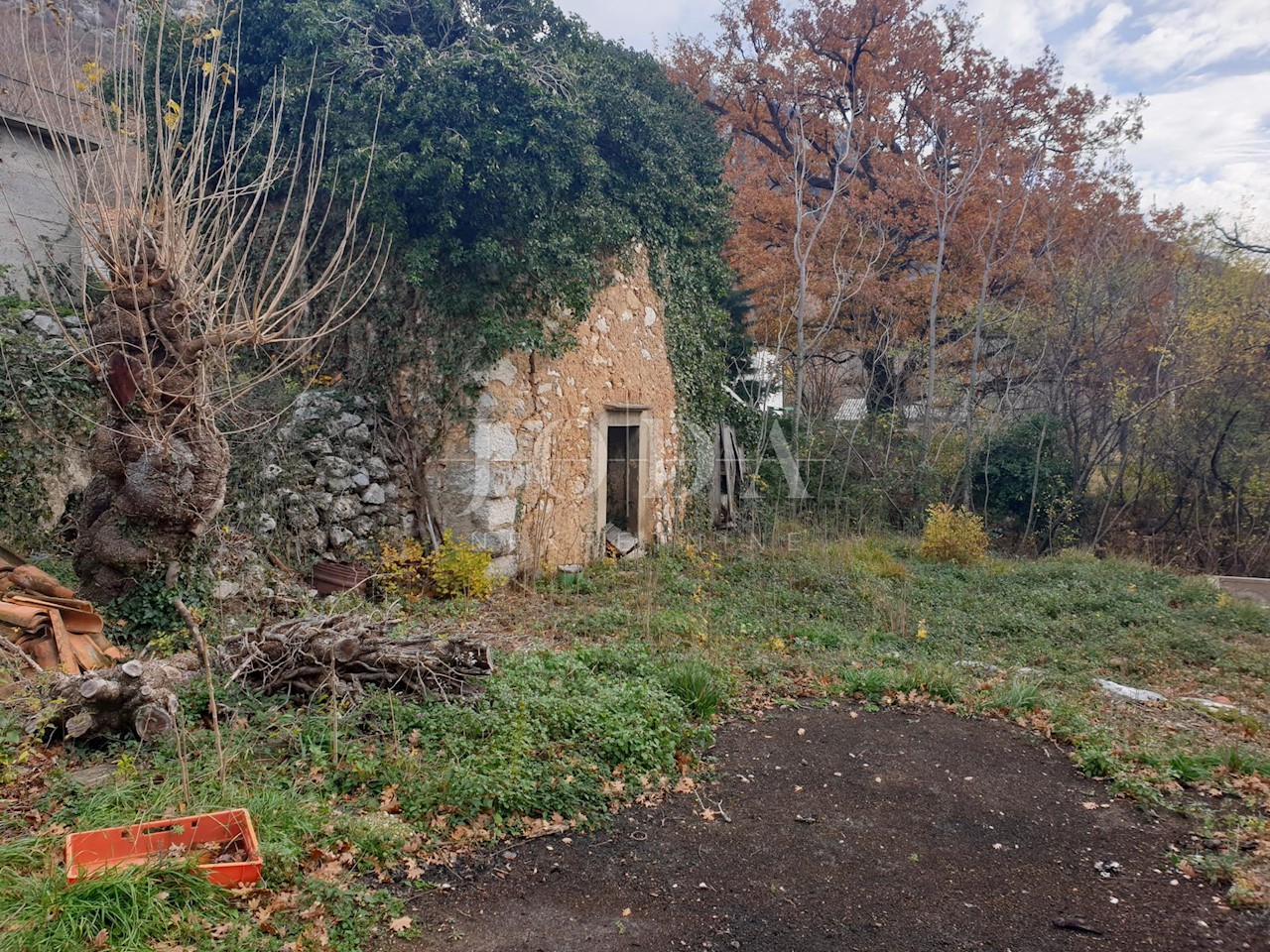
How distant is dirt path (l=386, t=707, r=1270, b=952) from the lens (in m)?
2.89

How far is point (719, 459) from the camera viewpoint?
12117 mm

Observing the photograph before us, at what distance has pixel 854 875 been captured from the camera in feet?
10.9

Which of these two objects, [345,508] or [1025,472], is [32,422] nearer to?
[345,508]

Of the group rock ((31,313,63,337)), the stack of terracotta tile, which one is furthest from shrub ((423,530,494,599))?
rock ((31,313,63,337))

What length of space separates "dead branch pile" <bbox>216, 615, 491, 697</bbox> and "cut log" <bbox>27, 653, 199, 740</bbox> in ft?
1.63

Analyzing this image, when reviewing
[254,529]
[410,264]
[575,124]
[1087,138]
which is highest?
[1087,138]

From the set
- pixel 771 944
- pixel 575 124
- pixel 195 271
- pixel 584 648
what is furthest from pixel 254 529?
pixel 771 944

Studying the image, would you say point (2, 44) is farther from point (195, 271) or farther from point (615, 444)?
point (615, 444)

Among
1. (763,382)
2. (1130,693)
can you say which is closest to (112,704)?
(1130,693)

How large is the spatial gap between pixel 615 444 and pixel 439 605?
3.91 m

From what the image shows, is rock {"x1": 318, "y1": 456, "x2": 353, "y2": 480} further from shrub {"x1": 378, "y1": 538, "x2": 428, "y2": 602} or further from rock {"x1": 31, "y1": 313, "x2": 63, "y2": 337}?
rock {"x1": 31, "y1": 313, "x2": 63, "y2": 337}

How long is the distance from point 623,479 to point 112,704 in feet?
23.4

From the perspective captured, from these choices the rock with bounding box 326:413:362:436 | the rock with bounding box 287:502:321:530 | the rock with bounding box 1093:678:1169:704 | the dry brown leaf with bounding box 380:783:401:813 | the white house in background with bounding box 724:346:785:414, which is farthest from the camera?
the white house in background with bounding box 724:346:785:414

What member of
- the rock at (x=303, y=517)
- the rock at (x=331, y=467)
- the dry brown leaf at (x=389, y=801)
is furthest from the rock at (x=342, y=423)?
the dry brown leaf at (x=389, y=801)
